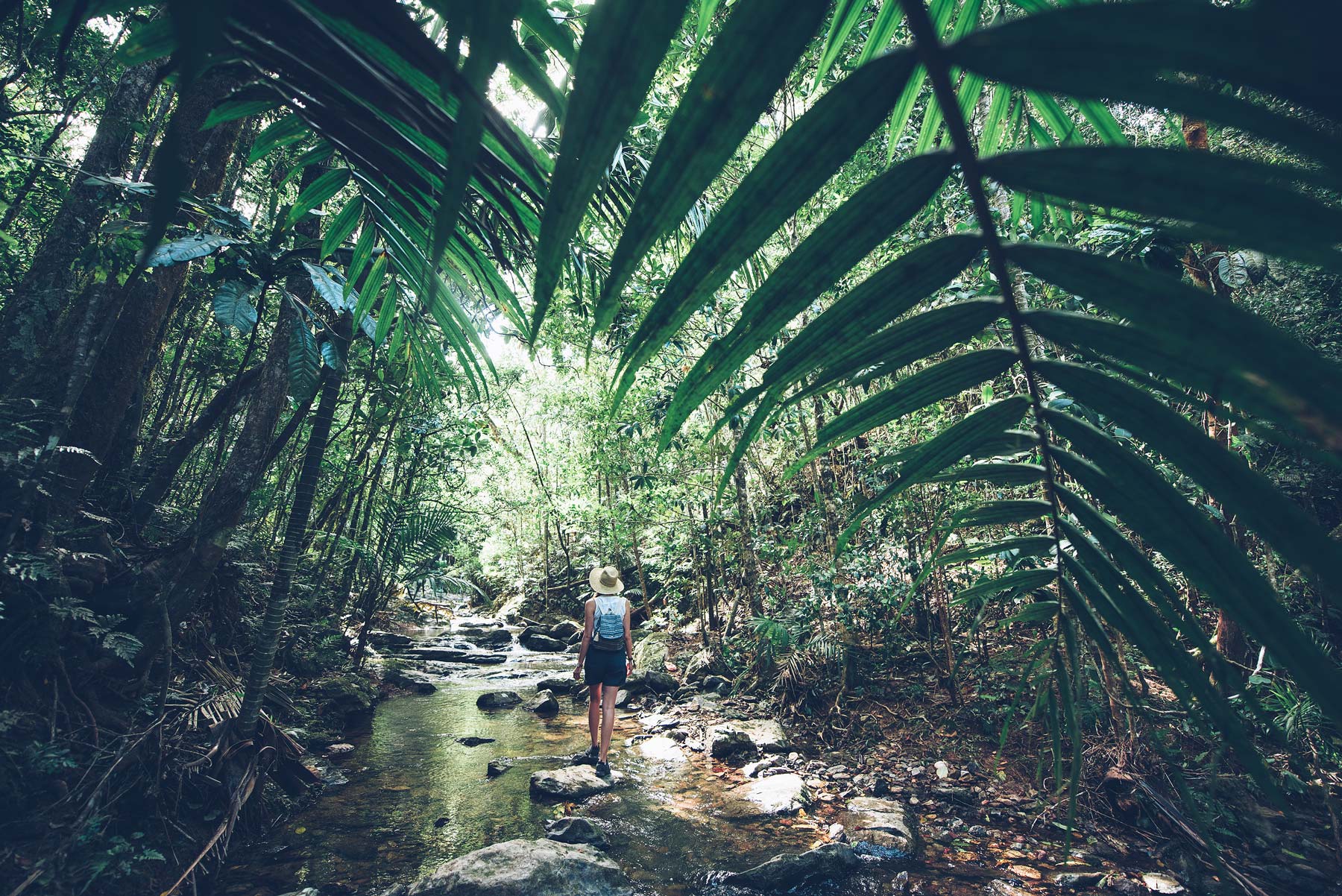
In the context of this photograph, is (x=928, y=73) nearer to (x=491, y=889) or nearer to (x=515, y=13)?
(x=515, y=13)

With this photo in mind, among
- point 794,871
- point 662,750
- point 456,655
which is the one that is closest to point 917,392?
point 794,871

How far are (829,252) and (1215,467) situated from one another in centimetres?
34

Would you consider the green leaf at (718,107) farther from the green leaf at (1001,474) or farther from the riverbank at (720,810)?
the riverbank at (720,810)

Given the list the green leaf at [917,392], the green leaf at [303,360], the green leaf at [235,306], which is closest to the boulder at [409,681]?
the green leaf at [303,360]

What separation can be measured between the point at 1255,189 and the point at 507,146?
1.99 ft

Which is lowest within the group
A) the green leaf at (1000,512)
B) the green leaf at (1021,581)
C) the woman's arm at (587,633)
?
the woman's arm at (587,633)

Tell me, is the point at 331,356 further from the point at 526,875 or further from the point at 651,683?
the point at 651,683

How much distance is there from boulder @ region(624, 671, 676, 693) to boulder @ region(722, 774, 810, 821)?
2618mm

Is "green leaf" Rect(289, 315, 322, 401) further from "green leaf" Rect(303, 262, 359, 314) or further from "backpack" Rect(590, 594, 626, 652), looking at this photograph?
"backpack" Rect(590, 594, 626, 652)

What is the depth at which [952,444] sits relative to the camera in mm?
669

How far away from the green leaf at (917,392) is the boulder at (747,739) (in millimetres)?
4954

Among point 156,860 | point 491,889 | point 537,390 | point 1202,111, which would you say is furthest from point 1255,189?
point 537,390

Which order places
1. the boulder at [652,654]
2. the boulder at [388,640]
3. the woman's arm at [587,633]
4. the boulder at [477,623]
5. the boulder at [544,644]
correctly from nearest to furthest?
the woman's arm at [587,633] → the boulder at [652,654] → the boulder at [388,640] → the boulder at [544,644] → the boulder at [477,623]

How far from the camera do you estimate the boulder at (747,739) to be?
4.89 metres
